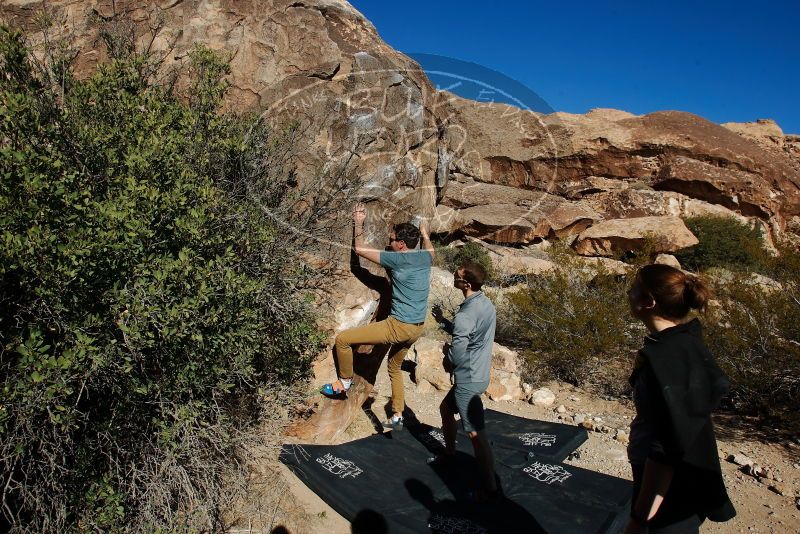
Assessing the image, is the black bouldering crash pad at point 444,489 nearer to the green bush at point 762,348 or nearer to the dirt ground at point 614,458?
the dirt ground at point 614,458

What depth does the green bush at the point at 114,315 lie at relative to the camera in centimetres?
240

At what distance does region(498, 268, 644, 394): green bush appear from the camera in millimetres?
6637

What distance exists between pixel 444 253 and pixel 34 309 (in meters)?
11.7

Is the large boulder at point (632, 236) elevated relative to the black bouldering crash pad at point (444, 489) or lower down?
elevated

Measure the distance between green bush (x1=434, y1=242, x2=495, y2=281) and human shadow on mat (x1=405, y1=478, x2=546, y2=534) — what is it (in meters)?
9.09

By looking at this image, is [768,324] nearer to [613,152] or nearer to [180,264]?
[180,264]

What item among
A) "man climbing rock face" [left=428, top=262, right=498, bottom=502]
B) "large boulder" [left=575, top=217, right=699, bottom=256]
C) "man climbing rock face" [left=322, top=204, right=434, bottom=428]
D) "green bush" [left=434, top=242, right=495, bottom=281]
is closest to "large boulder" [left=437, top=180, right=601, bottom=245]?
"large boulder" [left=575, top=217, right=699, bottom=256]

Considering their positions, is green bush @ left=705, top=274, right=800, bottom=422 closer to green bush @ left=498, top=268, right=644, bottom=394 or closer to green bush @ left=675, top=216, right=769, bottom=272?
green bush @ left=498, top=268, right=644, bottom=394

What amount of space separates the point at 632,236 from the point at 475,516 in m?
13.1

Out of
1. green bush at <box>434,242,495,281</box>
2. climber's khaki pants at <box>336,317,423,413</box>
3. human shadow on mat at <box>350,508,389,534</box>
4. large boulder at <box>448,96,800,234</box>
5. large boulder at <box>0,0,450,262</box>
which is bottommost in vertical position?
human shadow on mat at <box>350,508,389,534</box>

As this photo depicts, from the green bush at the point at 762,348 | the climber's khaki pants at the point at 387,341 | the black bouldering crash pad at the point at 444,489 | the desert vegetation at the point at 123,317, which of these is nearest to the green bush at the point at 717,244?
the green bush at the point at 762,348

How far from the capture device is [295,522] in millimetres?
3338

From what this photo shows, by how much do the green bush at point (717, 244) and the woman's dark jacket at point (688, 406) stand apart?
14.6 metres

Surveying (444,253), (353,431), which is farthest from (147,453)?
(444,253)
